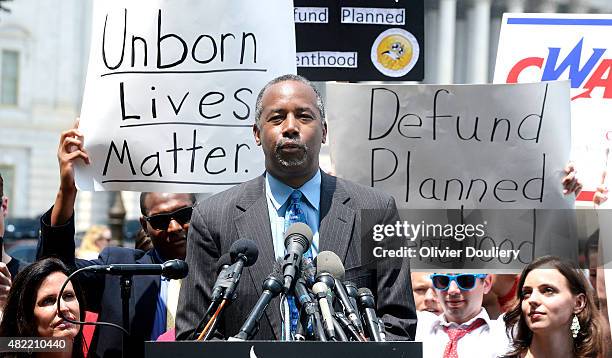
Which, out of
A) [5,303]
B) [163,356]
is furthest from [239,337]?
[5,303]

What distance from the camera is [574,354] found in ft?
14.6

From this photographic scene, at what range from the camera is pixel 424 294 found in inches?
227

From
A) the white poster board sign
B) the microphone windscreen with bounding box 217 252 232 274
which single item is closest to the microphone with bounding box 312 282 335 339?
the microphone windscreen with bounding box 217 252 232 274

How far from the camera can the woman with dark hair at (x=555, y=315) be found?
445 centimetres

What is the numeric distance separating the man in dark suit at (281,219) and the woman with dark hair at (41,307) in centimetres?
56

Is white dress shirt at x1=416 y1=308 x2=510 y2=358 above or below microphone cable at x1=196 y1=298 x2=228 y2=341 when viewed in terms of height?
below

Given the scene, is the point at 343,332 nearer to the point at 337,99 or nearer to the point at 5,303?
the point at 5,303

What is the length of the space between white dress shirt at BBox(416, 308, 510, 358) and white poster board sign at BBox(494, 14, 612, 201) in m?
0.77

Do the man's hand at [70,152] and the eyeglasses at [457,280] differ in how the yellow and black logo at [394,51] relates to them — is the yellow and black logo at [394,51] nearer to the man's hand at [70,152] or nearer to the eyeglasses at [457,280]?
the eyeglasses at [457,280]

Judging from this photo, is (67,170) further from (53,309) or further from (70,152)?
(53,309)

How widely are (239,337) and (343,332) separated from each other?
24 cm

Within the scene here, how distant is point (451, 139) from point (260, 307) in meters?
1.99

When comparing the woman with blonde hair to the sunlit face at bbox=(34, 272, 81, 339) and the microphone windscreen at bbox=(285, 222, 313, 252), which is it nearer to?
the sunlit face at bbox=(34, 272, 81, 339)

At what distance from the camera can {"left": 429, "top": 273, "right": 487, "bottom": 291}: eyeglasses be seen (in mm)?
5035
